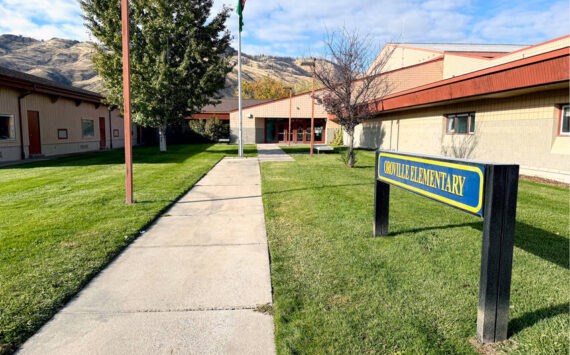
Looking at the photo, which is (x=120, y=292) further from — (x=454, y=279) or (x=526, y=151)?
(x=526, y=151)

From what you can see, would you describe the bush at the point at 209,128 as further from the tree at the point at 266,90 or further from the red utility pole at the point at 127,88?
the tree at the point at 266,90

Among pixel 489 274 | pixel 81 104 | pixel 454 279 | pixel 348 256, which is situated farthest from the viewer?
pixel 81 104

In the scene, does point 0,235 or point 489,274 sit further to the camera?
point 0,235

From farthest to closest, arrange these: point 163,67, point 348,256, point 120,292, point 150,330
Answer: point 163,67, point 348,256, point 120,292, point 150,330

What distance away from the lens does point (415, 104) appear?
Answer: 57.2 ft

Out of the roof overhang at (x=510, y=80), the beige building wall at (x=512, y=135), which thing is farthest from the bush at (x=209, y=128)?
the roof overhang at (x=510, y=80)

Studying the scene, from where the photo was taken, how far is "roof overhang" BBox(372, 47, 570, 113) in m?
9.43

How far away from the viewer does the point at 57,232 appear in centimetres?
542

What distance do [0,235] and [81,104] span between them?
22057 mm

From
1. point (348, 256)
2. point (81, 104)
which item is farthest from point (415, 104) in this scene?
point (81, 104)

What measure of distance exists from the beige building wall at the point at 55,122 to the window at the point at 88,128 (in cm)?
23

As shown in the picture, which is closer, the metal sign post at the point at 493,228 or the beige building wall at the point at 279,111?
the metal sign post at the point at 493,228

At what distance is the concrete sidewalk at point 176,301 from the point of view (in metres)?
2.72

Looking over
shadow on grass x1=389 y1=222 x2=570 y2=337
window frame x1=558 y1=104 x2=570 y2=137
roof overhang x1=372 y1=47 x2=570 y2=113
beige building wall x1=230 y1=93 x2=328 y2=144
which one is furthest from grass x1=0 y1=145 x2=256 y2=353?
beige building wall x1=230 y1=93 x2=328 y2=144
